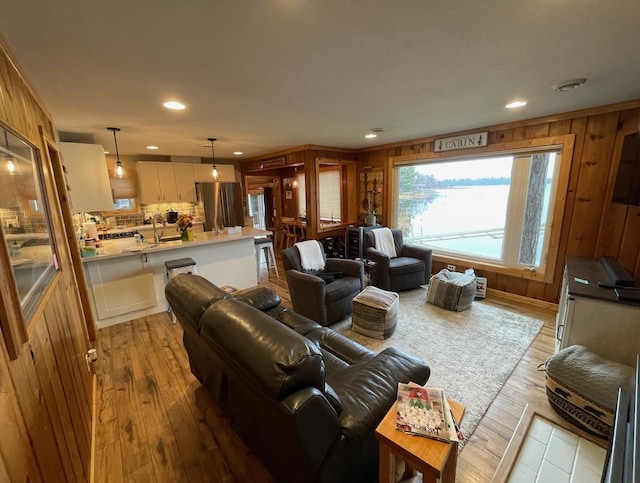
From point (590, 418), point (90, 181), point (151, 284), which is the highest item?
point (90, 181)

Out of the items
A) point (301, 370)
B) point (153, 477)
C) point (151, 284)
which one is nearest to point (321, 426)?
point (301, 370)

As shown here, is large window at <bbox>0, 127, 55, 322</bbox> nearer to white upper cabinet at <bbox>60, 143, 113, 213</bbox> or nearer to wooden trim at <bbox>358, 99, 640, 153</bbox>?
white upper cabinet at <bbox>60, 143, 113, 213</bbox>

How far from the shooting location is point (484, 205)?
3.96 m

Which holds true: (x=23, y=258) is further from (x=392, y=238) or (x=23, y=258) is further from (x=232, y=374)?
(x=392, y=238)

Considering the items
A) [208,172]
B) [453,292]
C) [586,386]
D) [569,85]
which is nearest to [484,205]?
[453,292]

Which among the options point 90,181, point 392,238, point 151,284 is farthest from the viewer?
point 392,238

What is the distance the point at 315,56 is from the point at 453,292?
3026 millimetres

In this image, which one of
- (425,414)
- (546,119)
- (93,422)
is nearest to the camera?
(425,414)

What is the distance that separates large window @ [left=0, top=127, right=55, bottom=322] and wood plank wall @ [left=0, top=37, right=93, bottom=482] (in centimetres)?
8

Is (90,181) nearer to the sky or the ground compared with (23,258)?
nearer to the sky

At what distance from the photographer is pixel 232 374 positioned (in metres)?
1.24

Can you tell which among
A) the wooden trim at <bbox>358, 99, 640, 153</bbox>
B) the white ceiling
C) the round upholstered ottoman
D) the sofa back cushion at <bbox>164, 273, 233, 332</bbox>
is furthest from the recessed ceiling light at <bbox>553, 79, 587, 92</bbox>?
the sofa back cushion at <bbox>164, 273, 233, 332</bbox>

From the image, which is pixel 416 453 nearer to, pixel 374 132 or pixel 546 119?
pixel 374 132

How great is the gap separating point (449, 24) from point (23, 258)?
2.13m
